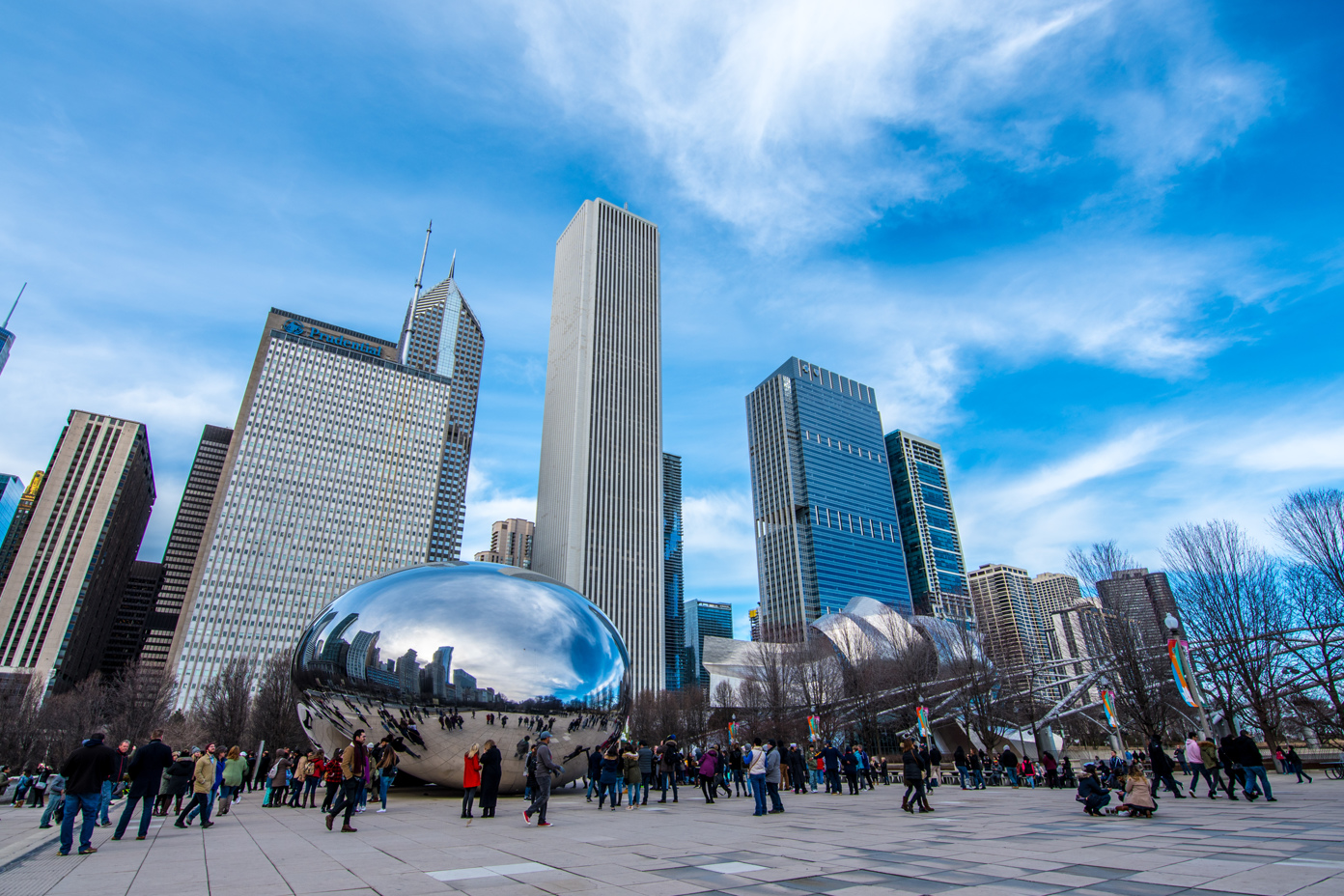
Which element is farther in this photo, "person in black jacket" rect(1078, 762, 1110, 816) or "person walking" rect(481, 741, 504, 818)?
"person in black jacket" rect(1078, 762, 1110, 816)

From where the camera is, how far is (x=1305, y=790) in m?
17.5

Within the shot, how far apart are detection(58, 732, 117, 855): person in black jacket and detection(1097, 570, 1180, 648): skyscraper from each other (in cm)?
3350

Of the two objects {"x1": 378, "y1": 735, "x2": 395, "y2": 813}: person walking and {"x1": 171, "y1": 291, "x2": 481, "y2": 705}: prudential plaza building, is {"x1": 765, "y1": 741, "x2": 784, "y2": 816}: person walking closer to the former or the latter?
{"x1": 378, "y1": 735, "x2": 395, "y2": 813}: person walking

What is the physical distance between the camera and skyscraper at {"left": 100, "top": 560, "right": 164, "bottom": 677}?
173 metres

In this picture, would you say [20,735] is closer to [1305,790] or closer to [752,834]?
[752,834]

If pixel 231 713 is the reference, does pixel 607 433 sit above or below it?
above

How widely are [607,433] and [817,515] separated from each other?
76601 mm

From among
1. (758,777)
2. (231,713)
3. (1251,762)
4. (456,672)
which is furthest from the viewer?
(231,713)

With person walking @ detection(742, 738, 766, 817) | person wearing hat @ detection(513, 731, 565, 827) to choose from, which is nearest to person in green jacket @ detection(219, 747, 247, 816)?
person wearing hat @ detection(513, 731, 565, 827)

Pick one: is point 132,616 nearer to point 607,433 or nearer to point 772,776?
point 607,433

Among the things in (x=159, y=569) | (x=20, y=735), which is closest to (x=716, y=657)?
(x=20, y=735)

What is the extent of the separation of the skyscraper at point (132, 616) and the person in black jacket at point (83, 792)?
209 m

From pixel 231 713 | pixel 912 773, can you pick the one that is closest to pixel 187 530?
pixel 231 713

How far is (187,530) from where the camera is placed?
576 ft
